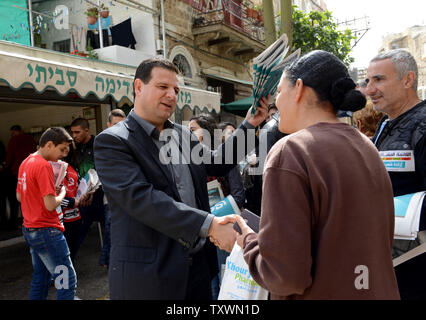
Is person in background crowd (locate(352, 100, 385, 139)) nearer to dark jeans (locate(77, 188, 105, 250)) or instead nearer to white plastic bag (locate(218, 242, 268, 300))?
white plastic bag (locate(218, 242, 268, 300))

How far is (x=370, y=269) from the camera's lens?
1.23 metres

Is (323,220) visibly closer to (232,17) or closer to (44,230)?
(44,230)

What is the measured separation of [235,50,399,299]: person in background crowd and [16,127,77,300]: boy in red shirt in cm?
→ 260

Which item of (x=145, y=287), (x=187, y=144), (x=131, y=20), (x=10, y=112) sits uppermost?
(x=131, y=20)

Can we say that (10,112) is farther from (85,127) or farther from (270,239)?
(270,239)

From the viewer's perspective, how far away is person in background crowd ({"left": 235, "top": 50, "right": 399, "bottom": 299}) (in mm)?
1166

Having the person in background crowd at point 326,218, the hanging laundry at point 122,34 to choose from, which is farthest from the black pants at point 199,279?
the hanging laundry at point 122,34

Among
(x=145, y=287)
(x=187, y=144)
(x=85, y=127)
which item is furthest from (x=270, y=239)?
(x=85, y=127)

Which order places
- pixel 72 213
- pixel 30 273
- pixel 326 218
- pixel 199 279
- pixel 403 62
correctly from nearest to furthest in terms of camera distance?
pixel 326 218 < pixel 199 279 < pixel 403 62 < pixel 72 213 < pixel 30 273

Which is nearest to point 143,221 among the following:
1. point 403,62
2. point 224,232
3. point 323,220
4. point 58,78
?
point 224,232

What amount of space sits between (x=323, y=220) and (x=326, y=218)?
0.01m

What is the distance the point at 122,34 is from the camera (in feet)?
32.0

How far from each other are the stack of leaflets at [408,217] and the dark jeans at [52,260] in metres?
2.86
